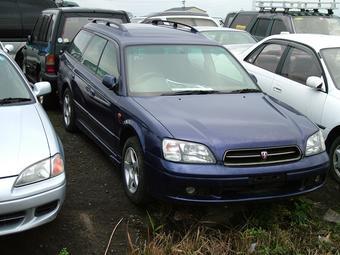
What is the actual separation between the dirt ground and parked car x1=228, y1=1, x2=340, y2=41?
264 inches

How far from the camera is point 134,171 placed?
483 cm

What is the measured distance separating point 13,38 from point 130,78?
696 cm

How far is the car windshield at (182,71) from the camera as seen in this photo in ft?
17.5

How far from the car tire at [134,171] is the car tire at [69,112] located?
223 centimetres

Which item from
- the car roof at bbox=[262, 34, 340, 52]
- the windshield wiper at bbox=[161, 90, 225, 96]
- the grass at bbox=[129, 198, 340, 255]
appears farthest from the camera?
the car roof at bbox=[262, 34, 340, 52]

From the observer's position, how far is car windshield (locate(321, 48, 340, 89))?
616 cm

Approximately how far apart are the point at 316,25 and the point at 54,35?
6.23 metres

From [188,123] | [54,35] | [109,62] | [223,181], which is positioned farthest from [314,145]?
[54,35]

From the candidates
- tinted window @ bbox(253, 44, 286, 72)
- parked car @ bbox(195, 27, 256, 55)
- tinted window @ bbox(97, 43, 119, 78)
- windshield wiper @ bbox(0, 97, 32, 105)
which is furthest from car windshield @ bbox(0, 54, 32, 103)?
parked car @ bbox(195, 27, 256, 55)

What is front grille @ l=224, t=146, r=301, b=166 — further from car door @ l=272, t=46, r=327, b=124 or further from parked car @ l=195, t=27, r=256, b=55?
parked car @ l=195, t=27, r=256, b=55

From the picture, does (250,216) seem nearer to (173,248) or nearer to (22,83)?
(173,248)

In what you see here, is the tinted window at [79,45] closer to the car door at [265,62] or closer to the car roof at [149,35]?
the car roof at [149,35]

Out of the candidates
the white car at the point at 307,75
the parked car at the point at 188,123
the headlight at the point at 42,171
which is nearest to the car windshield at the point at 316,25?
the white car at the point at 307,75

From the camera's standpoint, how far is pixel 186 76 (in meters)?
5.54
